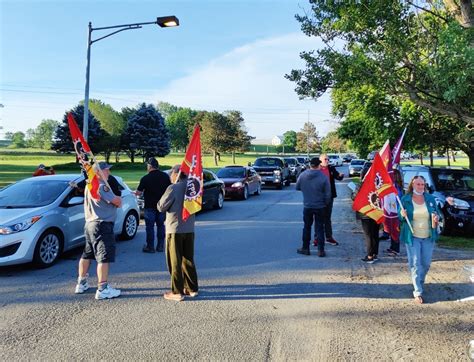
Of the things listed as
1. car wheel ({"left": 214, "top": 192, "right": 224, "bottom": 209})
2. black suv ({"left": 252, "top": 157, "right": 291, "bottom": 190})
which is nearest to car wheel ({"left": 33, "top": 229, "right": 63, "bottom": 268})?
car wheel ({"left": 214, "top": 192, "right": 224, "bottom": 209})

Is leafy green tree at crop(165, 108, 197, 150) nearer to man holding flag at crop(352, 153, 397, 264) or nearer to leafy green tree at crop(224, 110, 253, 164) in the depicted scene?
leafy green tree at crop(224, 110, 253, 164)

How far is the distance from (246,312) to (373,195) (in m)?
3.33

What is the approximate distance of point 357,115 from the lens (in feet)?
77.0

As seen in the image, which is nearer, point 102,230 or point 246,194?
point 102,230

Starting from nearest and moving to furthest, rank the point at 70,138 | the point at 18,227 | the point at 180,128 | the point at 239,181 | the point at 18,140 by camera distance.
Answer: the point at 18,227 → the point at 239,181 → the point at 70,138 → the point at 180,128 → the point at 18,140

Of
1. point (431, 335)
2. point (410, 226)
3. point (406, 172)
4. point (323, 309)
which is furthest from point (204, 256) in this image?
point (406, 172)

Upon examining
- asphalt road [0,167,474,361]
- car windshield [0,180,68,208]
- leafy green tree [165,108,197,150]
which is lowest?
asphalt road [0,167,474,361]

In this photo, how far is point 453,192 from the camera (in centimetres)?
1062

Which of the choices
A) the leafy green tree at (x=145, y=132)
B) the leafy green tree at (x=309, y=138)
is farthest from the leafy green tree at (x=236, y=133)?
the leafy green tree at (x=309, y=138)

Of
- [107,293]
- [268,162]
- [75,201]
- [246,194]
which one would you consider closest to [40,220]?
[75,201]

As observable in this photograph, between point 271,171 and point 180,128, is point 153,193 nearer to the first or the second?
point 271,171

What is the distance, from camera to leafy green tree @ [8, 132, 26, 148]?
138 meters

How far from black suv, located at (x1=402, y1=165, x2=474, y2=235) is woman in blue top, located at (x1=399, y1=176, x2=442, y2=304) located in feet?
16.2

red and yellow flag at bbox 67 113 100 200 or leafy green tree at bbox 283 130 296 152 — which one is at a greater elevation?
leafy green tree at bbox 283 130 296 152
